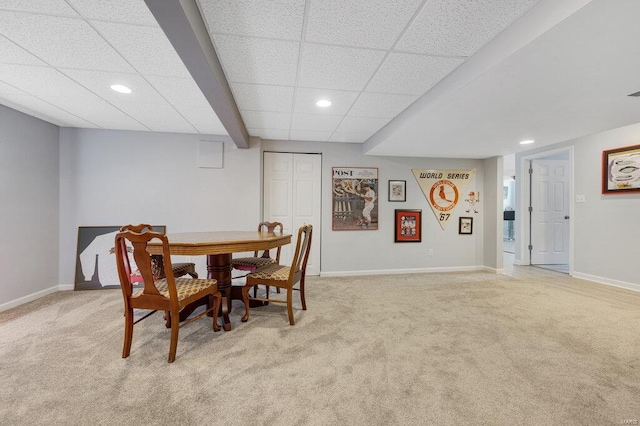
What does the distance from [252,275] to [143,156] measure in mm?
2784

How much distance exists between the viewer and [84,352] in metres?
1.99

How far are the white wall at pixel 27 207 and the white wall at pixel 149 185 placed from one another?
15 centimetres

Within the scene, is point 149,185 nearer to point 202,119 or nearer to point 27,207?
point 27,207

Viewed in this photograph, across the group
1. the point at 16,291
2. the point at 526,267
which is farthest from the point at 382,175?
the point at 16,291

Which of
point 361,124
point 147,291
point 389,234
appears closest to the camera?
point 147,291

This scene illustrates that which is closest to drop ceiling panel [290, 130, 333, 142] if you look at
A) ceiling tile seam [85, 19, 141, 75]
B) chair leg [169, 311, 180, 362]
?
ceiling tile seam [85, 19, 141, 75]

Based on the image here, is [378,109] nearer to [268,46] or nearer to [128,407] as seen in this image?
[268,46]

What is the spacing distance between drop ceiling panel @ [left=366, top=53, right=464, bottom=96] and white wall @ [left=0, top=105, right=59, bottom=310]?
160 inches

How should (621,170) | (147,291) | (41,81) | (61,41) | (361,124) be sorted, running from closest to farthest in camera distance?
(61,41) < (147,291) < (41,81) < (361,124) < (621,170)

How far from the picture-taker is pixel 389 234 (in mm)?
4641

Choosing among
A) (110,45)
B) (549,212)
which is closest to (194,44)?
(110,45)

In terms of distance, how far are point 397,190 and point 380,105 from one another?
209 centimetres

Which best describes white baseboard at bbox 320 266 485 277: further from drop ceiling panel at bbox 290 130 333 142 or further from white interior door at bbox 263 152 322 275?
drop ceiling panel at bbox 290 130 333 142

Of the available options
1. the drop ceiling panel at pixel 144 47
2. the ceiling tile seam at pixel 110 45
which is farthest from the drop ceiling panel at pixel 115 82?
the drop ceiling panel at pixel 144 47
